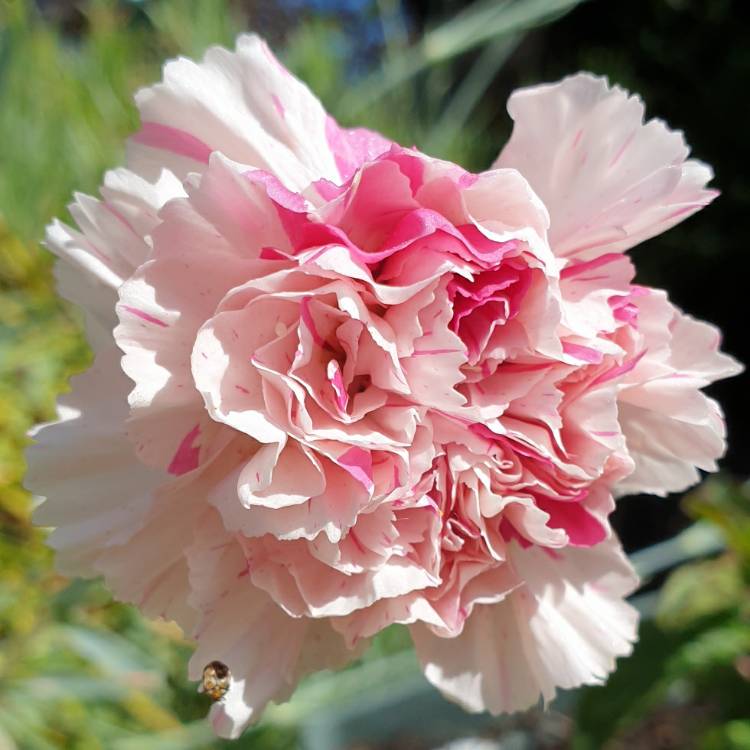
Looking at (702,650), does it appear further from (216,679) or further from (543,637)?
(216,679)

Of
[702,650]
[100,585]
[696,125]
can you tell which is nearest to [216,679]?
[100,585]

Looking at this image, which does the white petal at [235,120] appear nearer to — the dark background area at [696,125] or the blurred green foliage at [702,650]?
the blurred green foliage at [702,650]

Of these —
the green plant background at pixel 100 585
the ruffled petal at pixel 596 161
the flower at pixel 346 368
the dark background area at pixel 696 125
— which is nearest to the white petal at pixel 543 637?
the flower at pixel 346 368

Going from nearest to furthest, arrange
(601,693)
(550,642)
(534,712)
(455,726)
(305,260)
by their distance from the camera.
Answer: (305,260) < (550,642) < (601,693) < (534,712) < (455,726)

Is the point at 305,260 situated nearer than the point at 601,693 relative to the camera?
Yes

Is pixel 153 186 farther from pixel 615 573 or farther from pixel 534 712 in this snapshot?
pixel 534 712

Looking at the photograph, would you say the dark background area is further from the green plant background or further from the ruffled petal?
the ruffled petal

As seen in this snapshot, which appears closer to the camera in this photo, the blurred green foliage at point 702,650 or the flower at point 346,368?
the flower at point 346,368

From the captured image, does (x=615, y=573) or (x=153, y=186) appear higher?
(x=153, y=186)

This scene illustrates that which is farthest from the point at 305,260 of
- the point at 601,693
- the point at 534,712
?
the point at 534,712
